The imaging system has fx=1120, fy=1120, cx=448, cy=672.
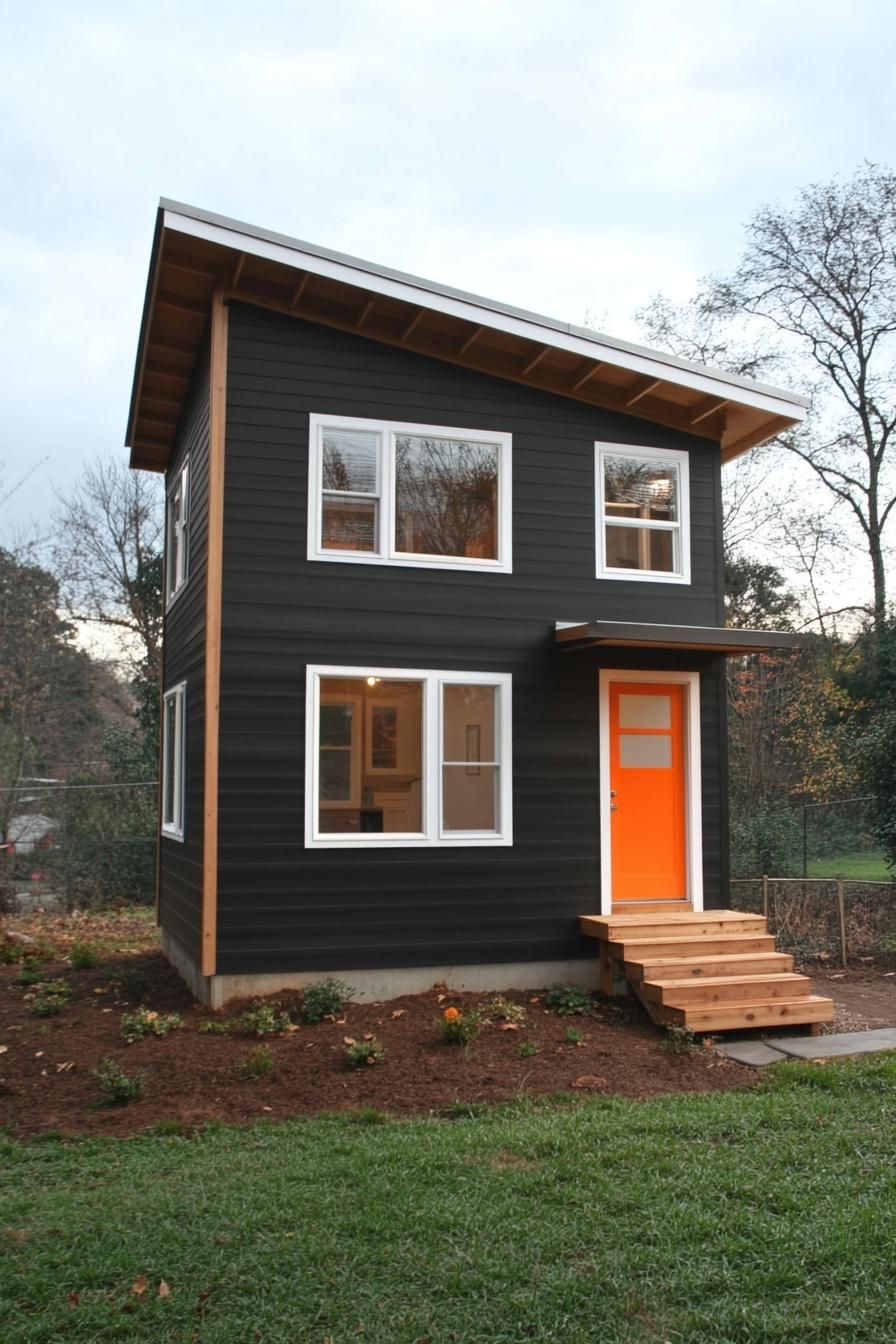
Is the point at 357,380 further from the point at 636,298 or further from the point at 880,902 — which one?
the point at 636,298

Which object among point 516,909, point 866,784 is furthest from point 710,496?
point 866,784

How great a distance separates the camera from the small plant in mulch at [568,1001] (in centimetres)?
888

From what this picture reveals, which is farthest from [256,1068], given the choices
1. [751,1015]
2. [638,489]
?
[638,489]

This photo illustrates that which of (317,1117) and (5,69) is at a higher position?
(5,69)

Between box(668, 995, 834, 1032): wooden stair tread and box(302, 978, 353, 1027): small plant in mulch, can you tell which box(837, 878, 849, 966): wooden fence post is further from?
box(302, 978, 353, 1027): small plant in mulch

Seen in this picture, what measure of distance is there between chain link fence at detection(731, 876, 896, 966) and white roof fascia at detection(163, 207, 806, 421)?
494cm

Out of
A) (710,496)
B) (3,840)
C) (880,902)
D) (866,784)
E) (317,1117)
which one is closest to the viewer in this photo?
(317,1117)

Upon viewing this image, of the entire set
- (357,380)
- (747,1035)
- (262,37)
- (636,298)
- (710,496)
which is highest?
(636,298)

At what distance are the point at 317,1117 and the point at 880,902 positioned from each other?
29.5ft

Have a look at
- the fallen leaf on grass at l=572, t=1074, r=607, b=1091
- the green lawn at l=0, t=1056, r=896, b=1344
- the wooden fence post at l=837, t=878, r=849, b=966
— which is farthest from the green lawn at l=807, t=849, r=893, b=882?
the green lawn at l=0, t=1056, r=896, b=1344

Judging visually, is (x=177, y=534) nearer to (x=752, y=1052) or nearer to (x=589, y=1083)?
(x=589, y=1083)

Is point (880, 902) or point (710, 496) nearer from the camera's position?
point (710, 496)

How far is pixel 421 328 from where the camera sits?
9.73 metres

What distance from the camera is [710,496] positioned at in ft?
35.0
